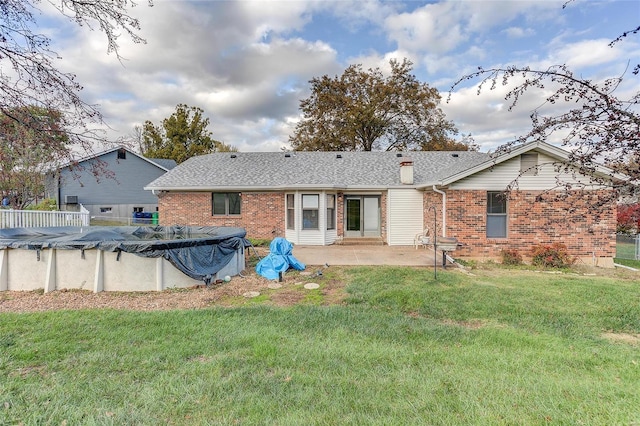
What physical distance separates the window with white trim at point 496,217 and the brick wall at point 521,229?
16cm

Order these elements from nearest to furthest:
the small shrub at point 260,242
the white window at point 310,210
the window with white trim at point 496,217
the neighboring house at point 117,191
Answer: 1. the window with white trim at point 496,217
2. the small shrub at point 260,242
3. the white window at point 310,210
4. the neighboring house at point 117,191

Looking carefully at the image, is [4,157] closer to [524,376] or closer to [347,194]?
[524,376]

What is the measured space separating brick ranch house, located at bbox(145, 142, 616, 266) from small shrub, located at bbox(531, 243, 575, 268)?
30cm

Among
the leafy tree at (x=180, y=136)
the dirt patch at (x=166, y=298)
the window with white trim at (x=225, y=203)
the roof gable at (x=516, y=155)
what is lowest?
the dirt patch at (x=166, y=298)

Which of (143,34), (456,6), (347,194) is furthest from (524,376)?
(347,194)

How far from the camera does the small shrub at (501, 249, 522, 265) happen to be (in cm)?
1012

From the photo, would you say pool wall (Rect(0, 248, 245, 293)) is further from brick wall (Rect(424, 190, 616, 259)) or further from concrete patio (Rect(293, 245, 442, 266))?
brick wall (Rect(424, 190, 616, 259))

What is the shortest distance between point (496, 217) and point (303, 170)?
860 centimetres

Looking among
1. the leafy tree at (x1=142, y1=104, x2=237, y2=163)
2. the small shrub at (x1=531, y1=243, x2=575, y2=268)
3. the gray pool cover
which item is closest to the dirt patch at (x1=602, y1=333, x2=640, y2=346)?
the small shrub at (x1=531, y1=243, x2=575, y2=268)

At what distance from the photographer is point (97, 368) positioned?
3.29 m

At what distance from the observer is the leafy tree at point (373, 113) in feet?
86.7

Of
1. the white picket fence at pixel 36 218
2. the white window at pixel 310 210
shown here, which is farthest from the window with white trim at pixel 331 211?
the white picket fence at pixel 36 218

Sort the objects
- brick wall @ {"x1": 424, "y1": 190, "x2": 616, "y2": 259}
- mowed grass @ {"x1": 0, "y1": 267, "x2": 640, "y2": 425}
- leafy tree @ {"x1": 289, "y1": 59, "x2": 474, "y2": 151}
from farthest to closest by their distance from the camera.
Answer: leafy tree @ {"x1": 289, "y1": 59, "x2": 474, "y2": 151} < brick wall @ {"x1": 424, "y1": 190, "x2": 616, "y2": 259} < mowed grass @ {"x1": 0, "y1": 267, "x2": 640, "y2": 425}

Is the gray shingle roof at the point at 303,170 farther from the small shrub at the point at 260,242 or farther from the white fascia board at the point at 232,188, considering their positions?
the small shrub at the point at 260,242
